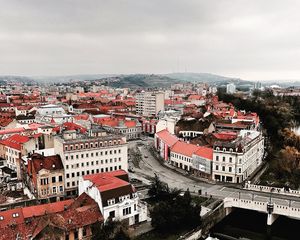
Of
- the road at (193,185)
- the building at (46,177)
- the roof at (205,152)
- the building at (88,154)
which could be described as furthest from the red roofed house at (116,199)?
the roof at (205,152)

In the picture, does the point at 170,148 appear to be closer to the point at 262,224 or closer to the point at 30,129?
the point at 262,224

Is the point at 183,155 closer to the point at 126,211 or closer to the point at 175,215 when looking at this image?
the point at 175,215

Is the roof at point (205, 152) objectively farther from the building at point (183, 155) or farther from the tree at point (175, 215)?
the tree at point (175, 215)

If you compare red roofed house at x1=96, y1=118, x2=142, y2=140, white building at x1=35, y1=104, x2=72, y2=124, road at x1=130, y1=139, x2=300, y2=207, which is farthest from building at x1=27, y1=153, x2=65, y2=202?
red roofed house at x1=96, y1=118, x2=142, y2=140

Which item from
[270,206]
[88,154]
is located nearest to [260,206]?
[270,206]

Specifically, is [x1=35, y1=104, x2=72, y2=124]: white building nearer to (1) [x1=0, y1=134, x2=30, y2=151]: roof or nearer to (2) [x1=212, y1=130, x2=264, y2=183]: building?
(1) [x1=0, y1=134, x2=30, y2=151]: roof

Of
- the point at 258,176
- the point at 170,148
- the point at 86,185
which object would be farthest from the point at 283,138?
the point at 86,185
